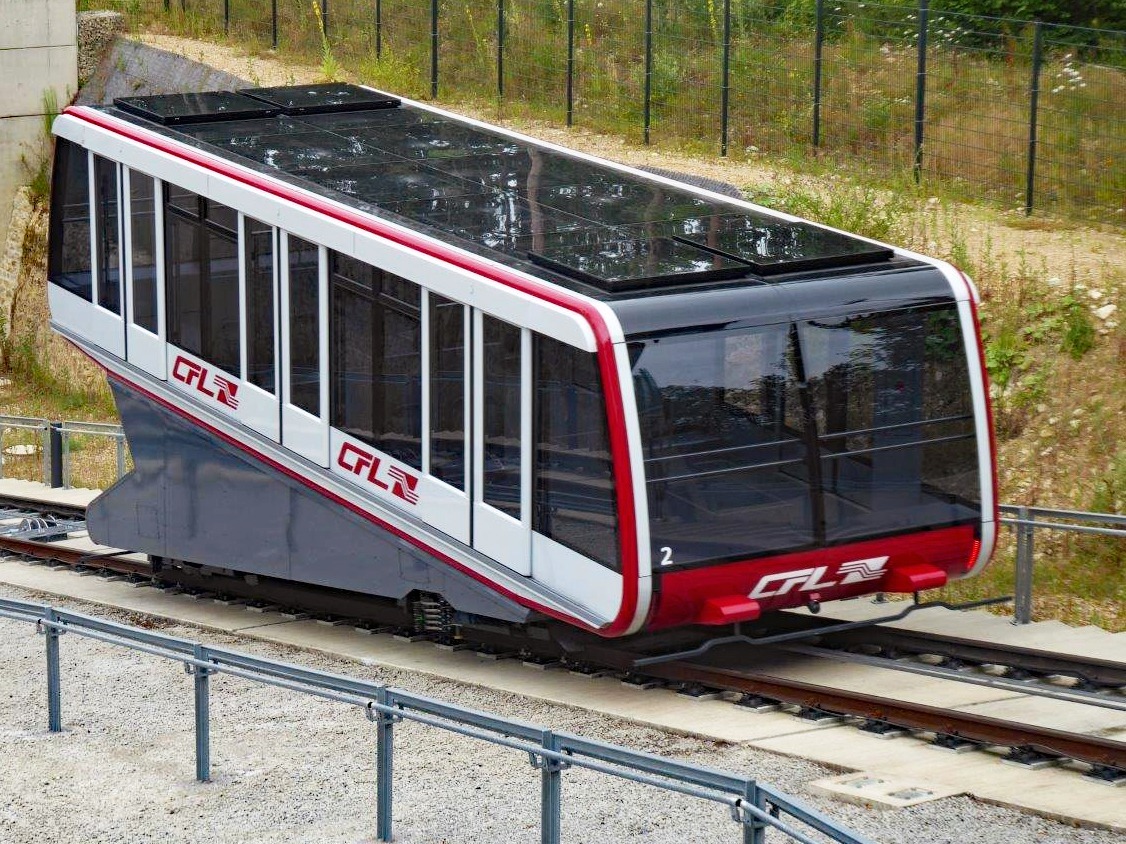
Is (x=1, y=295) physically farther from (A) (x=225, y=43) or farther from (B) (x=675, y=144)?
(B) (x=675, y=144)

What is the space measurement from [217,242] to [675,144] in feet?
41.6

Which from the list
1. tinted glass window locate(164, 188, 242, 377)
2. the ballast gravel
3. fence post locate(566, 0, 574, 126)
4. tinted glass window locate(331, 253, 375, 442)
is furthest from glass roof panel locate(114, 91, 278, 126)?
fence post locate(566, 0, 574, 126)

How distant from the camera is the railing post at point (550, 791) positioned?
292 inches

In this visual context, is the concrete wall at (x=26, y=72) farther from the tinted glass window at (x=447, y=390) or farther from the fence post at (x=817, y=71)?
the tinted glass window at (x=447, y=390)

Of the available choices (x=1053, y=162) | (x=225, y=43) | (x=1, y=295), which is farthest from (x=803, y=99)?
(x=1, y=295)

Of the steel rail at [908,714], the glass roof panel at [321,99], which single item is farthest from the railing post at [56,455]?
the steel rail at [908,714]

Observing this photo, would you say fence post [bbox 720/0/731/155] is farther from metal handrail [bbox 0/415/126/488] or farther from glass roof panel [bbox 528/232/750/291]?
glass roof panel [bbox 528/232/750/291]

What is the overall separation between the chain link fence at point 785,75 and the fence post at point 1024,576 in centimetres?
857

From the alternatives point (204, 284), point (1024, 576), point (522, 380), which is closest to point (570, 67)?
point (204, 284)

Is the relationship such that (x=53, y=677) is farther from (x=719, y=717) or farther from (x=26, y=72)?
(x=26, y=72)

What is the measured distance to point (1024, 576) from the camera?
1242 cm

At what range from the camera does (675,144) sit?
82.3ft

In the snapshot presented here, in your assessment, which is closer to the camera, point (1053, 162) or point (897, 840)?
point (897, 840)

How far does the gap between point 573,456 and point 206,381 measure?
4171 mm
